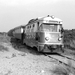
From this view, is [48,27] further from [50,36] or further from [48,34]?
[50,36]

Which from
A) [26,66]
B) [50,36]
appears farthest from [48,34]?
[26,66]

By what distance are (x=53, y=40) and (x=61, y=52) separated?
1.28 meters

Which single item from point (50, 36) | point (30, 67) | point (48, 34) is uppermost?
point (48, 34)

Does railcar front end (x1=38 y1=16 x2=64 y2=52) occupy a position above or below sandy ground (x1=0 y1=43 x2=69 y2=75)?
above

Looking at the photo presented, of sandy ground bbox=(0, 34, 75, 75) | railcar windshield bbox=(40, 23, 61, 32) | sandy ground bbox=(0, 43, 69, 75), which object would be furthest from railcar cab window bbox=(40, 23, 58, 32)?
sandy ground bbox=(0, 43, 69, 75)

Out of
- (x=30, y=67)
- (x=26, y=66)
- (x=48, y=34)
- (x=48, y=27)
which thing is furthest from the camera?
(x=48, y=27)

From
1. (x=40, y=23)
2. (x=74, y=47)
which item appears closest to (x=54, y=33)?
(x=40, y=23)

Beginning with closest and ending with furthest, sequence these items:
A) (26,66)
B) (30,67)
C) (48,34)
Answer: (30,67), (26,66), (48,34)

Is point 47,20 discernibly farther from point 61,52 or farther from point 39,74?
point 39,74

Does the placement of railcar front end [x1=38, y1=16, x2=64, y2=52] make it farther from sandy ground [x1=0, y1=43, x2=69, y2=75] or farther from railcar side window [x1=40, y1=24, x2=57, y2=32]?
sandy ground [x1=0, y1=43, x2=69, y2=75]

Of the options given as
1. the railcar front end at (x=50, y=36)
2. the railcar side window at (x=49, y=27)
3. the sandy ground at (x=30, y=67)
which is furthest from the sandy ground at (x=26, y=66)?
the railcar side window at (x=49, y=27)

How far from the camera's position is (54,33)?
1194 centimetres

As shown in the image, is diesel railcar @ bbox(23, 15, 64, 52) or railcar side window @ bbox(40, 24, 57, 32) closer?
diesel railcar @ bbox(23, 15, 64, 52)

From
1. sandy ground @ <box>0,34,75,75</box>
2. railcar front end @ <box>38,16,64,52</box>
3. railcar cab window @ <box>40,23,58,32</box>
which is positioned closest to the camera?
sandy ground @ <box>0,34,75,75</box>
